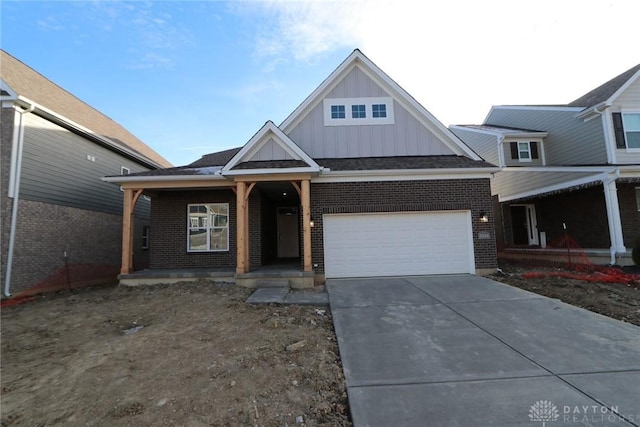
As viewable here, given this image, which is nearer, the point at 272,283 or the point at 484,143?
the point at 272,283

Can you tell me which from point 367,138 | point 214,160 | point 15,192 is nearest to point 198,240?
point 214,160

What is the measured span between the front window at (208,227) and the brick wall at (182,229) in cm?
14

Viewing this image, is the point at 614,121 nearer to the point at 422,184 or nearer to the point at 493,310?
the point at 422,184

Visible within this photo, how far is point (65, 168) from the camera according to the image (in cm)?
1052

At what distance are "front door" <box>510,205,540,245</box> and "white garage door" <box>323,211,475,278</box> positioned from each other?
8806 millimetres

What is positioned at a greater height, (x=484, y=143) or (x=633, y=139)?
(x=484, y=143)

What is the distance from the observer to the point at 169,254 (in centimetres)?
1037

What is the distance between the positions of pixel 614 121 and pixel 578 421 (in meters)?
14.4

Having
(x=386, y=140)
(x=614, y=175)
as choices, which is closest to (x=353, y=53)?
(x=386, y=140)

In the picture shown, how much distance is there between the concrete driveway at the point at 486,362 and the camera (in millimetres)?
2795

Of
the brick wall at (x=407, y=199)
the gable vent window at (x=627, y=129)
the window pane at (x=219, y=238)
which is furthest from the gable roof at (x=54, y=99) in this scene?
the gable vent window at (x=627, y=129)

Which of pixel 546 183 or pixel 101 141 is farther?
pixel 546 183

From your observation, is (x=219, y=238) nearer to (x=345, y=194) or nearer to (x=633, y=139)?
(x=345, y=194)

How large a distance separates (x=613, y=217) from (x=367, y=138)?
8.82m
